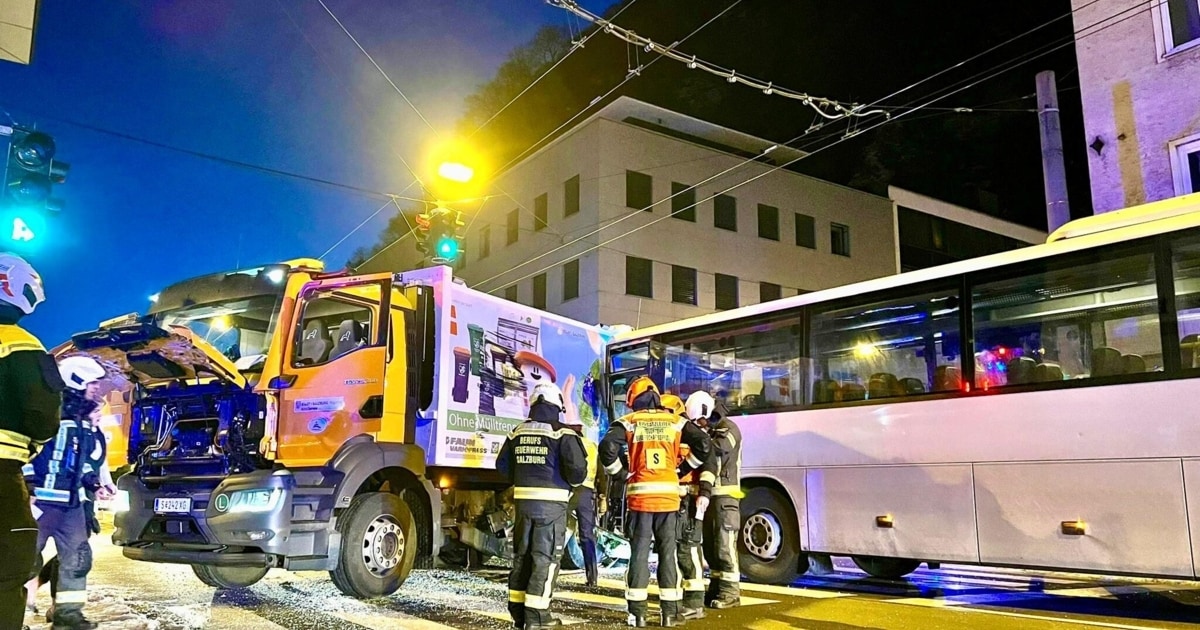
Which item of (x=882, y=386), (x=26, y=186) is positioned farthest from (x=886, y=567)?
(x=26, y=186)

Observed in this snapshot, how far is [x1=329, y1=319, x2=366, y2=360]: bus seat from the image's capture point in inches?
338

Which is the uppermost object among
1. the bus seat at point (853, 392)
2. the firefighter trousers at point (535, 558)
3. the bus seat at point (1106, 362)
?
the bus seat at point (1106, 362)

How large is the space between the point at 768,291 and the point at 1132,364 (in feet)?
87.1

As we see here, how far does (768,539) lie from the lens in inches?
393

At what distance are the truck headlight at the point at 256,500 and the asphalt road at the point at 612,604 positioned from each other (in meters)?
0.90

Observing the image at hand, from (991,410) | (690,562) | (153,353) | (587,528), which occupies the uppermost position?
(153,353)

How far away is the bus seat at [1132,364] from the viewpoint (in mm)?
7220

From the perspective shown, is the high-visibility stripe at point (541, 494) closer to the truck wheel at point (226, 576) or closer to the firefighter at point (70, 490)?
the firefighter at point (70, 490)

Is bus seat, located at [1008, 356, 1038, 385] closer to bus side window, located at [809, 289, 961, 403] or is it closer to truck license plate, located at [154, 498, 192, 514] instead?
bus side window, located at [809, 289, 961, 403]

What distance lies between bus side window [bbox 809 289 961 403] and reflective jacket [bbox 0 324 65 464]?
302 inches

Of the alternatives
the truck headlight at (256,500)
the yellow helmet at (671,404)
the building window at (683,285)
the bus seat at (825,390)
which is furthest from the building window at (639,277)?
the truck headlight at (256,500)

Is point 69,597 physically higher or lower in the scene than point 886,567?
higher

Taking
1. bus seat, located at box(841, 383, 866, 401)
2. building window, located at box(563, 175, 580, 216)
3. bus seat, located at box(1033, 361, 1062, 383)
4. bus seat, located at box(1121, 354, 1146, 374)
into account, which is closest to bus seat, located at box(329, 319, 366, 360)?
bus seat, located at box(841, 383, 866, 401)

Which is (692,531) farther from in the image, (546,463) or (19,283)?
(19,283)
